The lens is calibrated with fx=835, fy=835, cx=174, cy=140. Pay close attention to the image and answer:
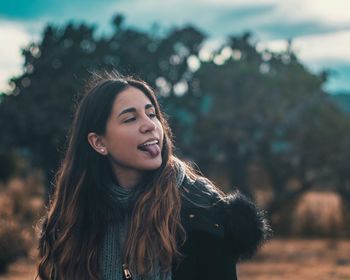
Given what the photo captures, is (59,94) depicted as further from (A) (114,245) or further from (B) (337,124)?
(A) (114,245)

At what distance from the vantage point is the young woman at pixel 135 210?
303 cm

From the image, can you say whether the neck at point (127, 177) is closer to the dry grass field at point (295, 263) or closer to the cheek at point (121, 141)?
the cheek at point (121, 141)

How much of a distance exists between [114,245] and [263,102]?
15.1 metres

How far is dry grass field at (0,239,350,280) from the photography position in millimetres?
12758

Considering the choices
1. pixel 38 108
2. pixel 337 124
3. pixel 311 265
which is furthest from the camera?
pixel 337 124

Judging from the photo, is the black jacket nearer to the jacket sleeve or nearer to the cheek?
the jacket sleeve

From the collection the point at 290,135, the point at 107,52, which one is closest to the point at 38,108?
the point at 107,52

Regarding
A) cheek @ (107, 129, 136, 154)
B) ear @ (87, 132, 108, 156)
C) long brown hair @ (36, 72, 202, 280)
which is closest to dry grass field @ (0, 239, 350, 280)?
long brown hair @ (36, 72, 202, 280)

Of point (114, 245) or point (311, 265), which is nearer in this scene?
point (114, 245)

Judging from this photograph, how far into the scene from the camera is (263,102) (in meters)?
18.1

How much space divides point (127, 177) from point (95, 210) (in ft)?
0.58

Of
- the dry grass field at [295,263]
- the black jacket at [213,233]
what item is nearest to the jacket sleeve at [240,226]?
the black jacket at [213,233]

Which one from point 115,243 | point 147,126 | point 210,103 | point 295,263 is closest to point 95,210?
point 115,243

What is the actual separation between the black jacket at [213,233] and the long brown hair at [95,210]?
45 mm
